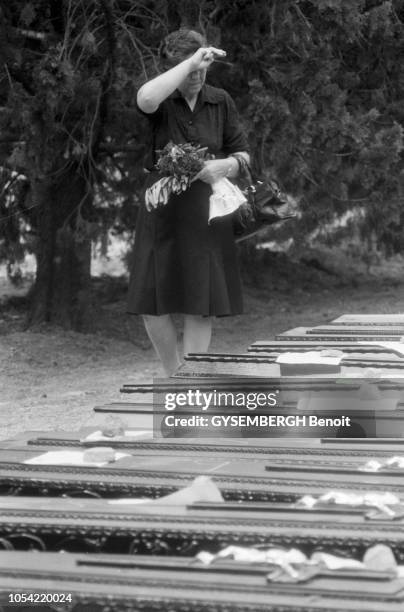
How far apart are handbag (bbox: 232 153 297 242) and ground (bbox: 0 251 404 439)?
5.13 ft

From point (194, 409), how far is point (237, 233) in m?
2.29

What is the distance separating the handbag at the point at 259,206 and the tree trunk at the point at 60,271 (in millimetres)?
3857

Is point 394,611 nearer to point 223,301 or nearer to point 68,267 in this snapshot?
point 223,301

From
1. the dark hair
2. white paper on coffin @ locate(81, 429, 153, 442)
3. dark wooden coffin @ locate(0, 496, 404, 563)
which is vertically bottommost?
dark wooden coffin @ locate(0, 496, 404, 563)

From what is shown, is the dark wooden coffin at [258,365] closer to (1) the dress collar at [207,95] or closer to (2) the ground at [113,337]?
(1) the dress collar at [207,95]

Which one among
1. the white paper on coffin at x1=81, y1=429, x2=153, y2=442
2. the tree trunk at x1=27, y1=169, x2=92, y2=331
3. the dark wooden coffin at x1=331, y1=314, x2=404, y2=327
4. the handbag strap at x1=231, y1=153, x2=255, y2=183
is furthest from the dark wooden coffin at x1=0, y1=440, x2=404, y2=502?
the tree trunk at x1=27, y1=169, x2=92, y2=331

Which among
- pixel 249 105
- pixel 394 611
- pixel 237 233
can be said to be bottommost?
pixel 394 611

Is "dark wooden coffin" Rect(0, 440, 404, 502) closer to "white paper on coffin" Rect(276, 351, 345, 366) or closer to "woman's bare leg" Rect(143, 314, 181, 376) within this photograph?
"white paper on coffin" Rect(276, 351, 345, 366)

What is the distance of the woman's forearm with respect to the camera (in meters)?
4.44

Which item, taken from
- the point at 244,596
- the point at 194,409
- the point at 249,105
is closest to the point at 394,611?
the point at 244,596

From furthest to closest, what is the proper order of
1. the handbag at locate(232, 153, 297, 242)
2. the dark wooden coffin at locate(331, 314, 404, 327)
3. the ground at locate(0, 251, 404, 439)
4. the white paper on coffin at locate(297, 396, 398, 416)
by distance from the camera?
the ground at locate(0, 251, 404, 439)
the handbag at locate(232, 153, 297, 242)
the dark wooden coffin at locate(331, 314, 404, 327)
the white paper on coffin at locate(297, 396, 398, 416)

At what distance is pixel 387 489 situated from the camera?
2.01 m

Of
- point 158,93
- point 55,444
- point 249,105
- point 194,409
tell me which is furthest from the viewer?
point 249,105

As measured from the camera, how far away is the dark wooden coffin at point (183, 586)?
149 cm
